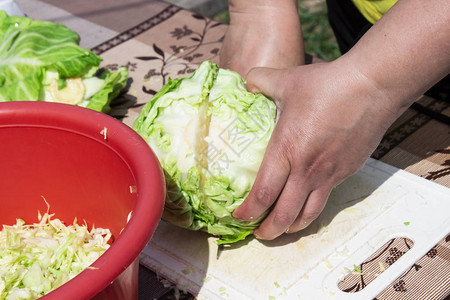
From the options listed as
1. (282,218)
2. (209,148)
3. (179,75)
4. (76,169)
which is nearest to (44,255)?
(76,169)

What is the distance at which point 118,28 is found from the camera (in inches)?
112

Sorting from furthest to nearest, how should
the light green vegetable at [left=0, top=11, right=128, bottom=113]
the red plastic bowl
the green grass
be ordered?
1. the green grass
2. the light green vegetable at [left=0, top=11, right=128, bottom=113]
3. the red plastic bowl

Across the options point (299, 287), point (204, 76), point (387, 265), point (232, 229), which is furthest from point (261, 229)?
point (204, 76)

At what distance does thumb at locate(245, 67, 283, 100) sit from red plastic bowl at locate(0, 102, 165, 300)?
0.51 metres

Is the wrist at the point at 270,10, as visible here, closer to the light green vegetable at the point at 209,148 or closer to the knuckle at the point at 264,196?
the light green vegetable at the point at 209,148

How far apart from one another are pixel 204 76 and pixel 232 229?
486 millimetres

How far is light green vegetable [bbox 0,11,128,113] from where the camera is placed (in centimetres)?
215

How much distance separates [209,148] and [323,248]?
46 centimetres

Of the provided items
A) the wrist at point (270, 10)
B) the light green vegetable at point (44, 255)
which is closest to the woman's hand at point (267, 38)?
the wrist at point (270, 10)

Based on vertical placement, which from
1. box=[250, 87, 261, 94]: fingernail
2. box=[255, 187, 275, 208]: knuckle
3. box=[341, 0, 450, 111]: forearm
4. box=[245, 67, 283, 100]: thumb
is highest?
box=[341, 0, 450, 111]: forearm

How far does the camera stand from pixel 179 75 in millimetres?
2469

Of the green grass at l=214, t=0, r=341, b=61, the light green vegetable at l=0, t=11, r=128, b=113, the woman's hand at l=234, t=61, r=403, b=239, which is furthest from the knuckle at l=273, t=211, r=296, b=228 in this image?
the green grass at l=214, t=0, r=341, b=61

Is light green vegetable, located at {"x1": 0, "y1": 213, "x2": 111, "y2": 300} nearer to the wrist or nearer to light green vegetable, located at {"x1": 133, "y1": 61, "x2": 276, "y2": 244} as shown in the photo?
light green vegetable, located at {"x1": 133, "y1": 61, "x2": 276, "y2": 244}

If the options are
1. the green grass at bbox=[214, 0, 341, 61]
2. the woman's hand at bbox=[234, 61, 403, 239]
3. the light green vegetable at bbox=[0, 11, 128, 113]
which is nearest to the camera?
the woman's hand at bbox=[234, 61, 403, 239]
